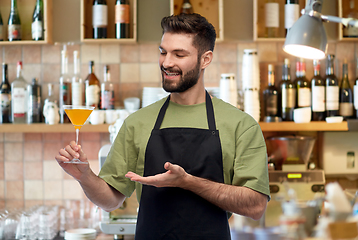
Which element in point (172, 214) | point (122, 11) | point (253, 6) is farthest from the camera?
point (253, 6)

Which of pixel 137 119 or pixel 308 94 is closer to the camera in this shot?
pixel 137 119

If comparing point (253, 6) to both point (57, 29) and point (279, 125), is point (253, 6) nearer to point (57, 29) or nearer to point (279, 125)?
point (279, 125)

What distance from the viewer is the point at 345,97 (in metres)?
2.66

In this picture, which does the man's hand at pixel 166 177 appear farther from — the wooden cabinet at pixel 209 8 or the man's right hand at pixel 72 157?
the wooden cabinet at pixel 209 8

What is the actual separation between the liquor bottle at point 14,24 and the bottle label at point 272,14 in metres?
1.73

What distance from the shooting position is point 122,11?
8.47 ft

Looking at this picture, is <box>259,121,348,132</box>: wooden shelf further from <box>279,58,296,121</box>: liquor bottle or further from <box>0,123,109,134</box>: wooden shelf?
<box>0,123,109,134</box>: wooden shelf

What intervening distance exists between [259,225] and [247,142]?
47.1 inches

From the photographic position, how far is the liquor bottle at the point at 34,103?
2693 mm

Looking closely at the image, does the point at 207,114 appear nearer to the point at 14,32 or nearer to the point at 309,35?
the point at 309,35

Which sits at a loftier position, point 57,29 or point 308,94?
point 57,29

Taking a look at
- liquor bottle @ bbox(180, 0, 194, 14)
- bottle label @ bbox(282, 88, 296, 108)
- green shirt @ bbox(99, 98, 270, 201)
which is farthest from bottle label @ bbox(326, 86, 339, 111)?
green shirt @ bbox(99, 98, 270, 201)

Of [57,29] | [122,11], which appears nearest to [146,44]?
[122,11]

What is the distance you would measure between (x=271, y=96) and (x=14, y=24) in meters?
1.87
